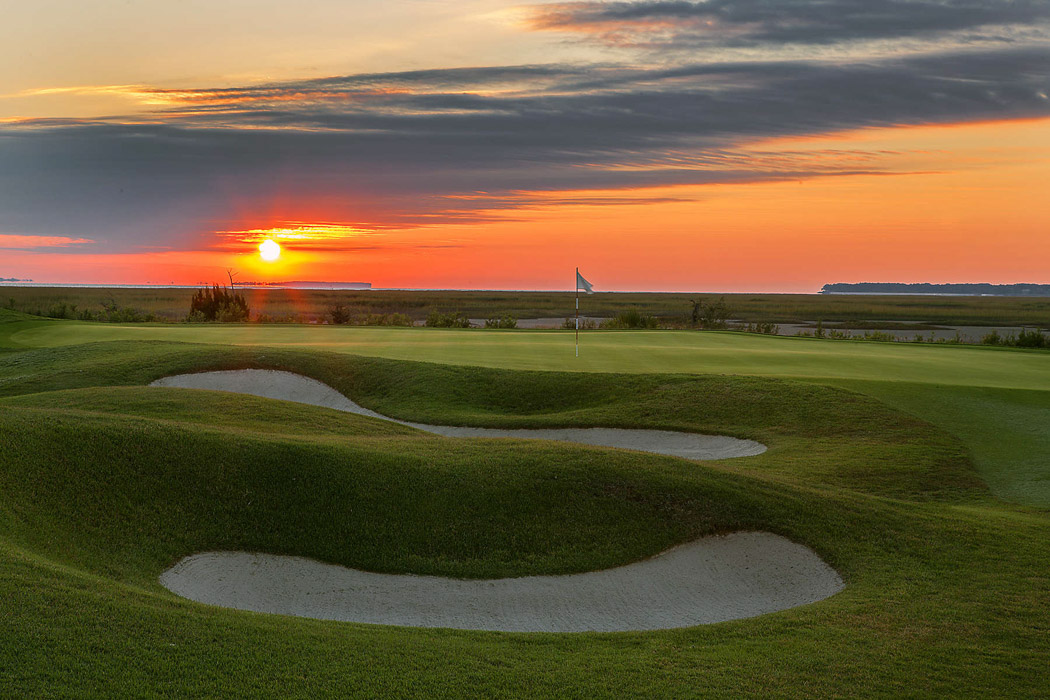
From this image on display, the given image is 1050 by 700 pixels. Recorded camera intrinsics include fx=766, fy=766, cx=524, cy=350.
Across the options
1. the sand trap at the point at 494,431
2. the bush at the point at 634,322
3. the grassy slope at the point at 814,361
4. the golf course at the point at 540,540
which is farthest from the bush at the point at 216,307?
the golf course at the point at 540,540

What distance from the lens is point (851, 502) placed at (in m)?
10.8

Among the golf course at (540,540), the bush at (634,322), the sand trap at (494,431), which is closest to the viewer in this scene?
the golf course at (540,540)

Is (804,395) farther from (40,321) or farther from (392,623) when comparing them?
(40,321)

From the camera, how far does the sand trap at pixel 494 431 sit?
16.0 metres

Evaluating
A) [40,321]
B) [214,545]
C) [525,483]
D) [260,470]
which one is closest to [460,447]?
[525,483]

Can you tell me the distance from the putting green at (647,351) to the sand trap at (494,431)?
326cm

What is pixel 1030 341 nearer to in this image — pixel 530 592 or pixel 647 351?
pixel 647 351

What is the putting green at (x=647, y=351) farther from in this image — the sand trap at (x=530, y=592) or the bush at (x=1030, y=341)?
the sand trap at (x=530, y=592)

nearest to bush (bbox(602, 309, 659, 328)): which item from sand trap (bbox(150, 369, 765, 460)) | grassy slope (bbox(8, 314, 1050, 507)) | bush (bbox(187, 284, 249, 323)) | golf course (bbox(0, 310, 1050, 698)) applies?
grassy slope (bbox(8, 314, 1050, 507))

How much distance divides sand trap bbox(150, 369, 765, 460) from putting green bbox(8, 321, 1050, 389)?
326 cm

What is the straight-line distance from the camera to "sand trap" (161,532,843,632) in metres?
8.13

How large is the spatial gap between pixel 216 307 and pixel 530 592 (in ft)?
146

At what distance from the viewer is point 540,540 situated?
378 inches

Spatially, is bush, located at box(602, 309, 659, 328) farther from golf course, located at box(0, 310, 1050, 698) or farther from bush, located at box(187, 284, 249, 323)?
golf course, located at box(0, 310, 1050, 698)
